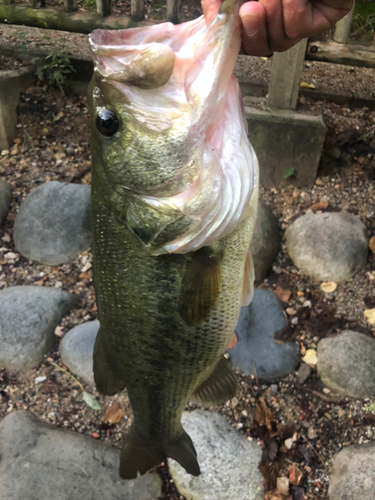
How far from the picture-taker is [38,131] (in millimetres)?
4262

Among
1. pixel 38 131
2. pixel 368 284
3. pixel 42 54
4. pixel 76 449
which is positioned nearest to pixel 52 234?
pixel 38 131

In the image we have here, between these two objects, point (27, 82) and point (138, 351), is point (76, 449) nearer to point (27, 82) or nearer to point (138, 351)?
point (138, 351)

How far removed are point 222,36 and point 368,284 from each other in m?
2.55

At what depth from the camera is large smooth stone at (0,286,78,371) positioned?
2.93 m

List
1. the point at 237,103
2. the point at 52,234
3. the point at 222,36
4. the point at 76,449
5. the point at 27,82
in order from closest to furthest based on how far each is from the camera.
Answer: the point at 222,36
the point at 237,103
the point at 76,449
the point at 52,234
the point at 27,82

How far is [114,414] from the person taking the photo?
2730mm

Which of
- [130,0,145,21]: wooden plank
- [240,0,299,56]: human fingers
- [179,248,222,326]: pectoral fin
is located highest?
[240,0,299,56]: human fingers

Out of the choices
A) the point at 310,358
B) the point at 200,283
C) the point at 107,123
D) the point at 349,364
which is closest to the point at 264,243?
the point at 310,358

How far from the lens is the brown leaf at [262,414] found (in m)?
2.64

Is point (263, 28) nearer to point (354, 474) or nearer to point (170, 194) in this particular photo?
point (170, 194)

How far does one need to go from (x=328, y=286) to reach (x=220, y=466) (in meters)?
1.45

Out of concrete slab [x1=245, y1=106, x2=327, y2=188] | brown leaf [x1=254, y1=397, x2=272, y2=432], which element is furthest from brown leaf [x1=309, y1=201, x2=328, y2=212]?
brown leaf [x1=254, y1=397, x2=272, y2=432]

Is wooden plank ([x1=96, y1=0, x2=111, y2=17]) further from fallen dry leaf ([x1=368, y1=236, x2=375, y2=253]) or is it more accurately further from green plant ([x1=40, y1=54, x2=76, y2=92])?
fallen dry leaf ([x1=368, y1=236, x2=375, y2=253])

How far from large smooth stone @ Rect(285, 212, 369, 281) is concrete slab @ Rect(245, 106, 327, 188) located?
442 millimetres
